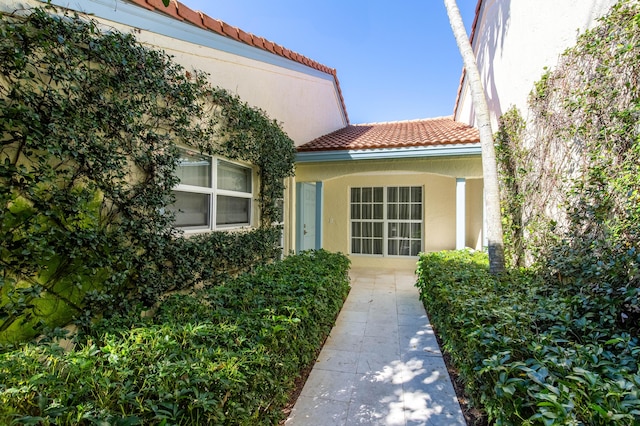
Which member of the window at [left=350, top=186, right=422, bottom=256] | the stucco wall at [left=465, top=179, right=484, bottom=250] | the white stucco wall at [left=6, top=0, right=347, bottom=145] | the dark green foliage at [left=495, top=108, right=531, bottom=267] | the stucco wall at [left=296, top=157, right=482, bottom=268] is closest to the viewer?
the white stucco wall at [left=6, top=0, right=347, bottom=145]

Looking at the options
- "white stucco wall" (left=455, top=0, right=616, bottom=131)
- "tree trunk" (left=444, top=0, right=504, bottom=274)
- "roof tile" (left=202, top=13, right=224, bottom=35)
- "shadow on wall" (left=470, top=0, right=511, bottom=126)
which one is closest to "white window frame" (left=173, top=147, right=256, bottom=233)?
"roof tile" (left=202, top=13, right=224, bottom=35)

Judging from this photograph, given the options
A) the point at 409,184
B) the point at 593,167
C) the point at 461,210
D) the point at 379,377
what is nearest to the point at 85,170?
the point at 379,377

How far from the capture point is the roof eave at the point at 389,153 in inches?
244

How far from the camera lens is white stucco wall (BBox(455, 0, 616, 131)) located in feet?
11.6

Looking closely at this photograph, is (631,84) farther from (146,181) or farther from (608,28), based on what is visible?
(146,181)

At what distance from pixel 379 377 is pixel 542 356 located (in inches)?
78.1

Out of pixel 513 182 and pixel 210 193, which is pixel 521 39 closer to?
pixel 513 182

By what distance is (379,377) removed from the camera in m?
3.26

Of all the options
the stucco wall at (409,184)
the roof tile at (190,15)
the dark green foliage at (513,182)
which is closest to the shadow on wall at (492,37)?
the dark green foliage at (513,182)

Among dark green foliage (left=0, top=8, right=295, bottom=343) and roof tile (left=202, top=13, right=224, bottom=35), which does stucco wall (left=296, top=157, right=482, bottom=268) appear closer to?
roof tile (left=202, top=13, right=224, bottom=35)

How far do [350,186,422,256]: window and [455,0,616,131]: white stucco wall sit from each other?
3.65 meters

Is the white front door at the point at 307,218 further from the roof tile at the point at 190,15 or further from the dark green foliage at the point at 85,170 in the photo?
the roof tile at the point at 190,15

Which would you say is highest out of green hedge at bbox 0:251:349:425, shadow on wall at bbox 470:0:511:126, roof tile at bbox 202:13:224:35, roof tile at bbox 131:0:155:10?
shadow on wall at bbox 470:0:511:126

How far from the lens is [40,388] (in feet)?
4.53
